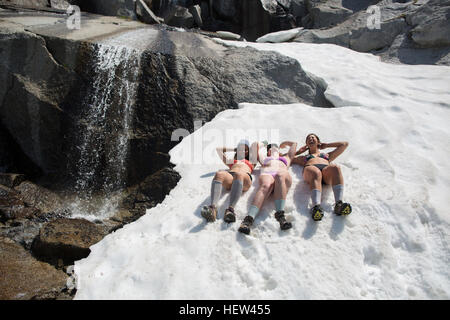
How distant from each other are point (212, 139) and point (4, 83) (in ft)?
15.9

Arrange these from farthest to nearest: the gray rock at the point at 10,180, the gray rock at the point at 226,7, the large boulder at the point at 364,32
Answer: the gray rock at the point at 226,7, the large boulder at the point at 364,32, the gray rock at the point at 10,180

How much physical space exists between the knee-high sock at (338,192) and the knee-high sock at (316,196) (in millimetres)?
181

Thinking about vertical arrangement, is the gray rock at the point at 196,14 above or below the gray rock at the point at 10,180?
above

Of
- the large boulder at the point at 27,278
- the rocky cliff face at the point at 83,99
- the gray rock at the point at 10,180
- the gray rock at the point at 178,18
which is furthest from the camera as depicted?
the gray rock at the point at 178,18

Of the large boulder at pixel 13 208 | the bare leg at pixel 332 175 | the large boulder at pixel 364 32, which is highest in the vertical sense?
the large boulder at pixel 364 32

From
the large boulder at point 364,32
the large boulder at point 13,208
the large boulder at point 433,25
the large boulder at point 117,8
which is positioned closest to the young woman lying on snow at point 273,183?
the large boulder at point 13,208

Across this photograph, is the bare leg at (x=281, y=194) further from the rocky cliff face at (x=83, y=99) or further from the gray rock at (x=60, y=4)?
the gray rock at (x=60, y=4)

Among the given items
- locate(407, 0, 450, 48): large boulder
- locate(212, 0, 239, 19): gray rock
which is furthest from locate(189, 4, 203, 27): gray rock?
locate(407, 0, 450, 48): large boulder

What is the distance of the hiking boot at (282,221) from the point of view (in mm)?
3547

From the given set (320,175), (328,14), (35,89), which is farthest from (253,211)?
(328,14)

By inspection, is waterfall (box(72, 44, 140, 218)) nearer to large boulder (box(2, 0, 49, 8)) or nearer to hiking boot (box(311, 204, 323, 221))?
hiking boot (box(311, 204, 323, 221))

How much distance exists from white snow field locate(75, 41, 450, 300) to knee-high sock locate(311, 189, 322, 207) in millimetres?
179
